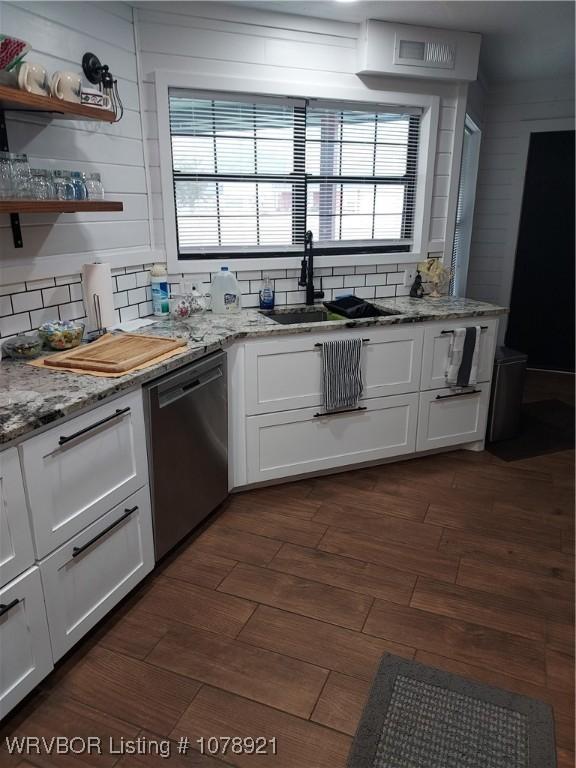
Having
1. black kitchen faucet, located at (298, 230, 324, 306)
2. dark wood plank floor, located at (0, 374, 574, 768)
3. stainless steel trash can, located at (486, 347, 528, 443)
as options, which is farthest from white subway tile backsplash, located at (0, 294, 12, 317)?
stainless steel trash can, located at (486, 347, 528, 443)

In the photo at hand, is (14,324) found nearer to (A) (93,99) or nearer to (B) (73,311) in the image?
(B) (73,311)

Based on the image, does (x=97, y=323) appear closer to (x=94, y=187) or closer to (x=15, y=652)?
(x=94, y=187)

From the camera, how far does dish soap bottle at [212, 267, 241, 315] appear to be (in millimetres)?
2936

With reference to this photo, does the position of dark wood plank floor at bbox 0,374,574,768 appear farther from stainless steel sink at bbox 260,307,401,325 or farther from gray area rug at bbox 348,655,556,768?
stainless steel sink at bbox 260,307,401,325

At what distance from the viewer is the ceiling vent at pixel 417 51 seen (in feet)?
9.73

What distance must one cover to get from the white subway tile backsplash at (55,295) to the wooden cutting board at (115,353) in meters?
0.24

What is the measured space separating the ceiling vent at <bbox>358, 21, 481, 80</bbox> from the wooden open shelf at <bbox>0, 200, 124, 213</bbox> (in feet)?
5.82

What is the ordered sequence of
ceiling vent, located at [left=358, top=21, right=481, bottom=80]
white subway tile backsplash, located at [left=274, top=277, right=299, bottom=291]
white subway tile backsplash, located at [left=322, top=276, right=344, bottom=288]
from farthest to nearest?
white subway tile backsplash, located at [left=322, top=276, right=344, bottom=288]
white subway tile backsplash, located at [left=274, top=277, right=299, bottom=291]
ceiling vent, located at [left=358, top=21, right=481, bottom=80]

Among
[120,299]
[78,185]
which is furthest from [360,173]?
[78,185]

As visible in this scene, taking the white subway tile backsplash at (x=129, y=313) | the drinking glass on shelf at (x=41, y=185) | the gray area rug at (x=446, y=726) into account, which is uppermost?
the drinking glass on shelf at (x=41, y=185)

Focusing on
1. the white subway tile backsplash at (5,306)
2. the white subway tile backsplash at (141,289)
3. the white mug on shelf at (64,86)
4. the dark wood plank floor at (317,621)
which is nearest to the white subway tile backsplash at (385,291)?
the white subway tile backsplash at (141,289)

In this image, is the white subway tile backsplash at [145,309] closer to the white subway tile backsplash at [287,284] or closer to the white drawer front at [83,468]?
the white subway tile backsplash at [287,284]

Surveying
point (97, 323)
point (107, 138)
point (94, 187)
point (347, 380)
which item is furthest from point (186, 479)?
point (107, 138)

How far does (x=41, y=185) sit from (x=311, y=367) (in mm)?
1480
